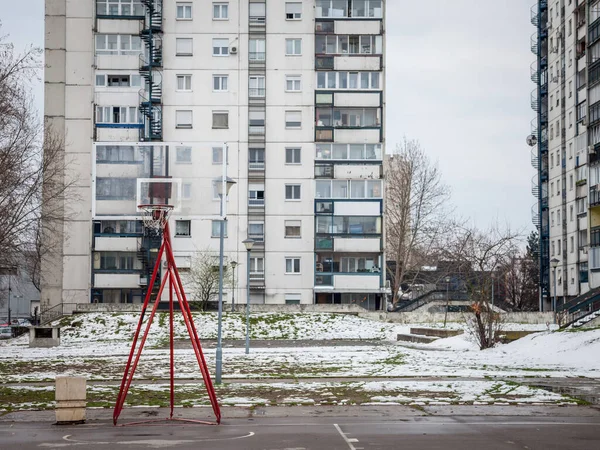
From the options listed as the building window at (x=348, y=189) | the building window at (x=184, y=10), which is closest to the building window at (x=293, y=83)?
the building window at (x=348, y=189)

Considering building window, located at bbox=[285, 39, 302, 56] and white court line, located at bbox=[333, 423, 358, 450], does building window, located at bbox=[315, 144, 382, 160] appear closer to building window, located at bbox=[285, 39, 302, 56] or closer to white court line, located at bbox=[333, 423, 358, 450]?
building window, located at bbox=[285, 39, 302, 56]

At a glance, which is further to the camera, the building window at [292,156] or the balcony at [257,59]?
the building window at [292,156]

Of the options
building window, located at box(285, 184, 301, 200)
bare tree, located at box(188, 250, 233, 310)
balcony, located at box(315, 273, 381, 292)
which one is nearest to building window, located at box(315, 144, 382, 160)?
building window, located at box(285, 184, 301, 200)

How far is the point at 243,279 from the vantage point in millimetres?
76375

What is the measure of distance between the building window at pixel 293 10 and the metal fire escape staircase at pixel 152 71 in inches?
408

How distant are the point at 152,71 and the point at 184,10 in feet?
18.9

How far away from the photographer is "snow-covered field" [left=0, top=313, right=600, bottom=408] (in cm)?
2377

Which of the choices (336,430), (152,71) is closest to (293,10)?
(152,71)

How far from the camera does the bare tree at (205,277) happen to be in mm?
70812

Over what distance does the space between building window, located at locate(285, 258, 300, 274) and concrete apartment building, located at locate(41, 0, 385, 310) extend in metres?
0.10

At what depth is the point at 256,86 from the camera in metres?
76.8

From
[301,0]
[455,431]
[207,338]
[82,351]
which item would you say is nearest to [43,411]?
[455,431]

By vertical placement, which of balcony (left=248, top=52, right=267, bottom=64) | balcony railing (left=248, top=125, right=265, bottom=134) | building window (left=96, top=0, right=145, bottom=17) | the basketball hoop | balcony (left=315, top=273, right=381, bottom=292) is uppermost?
building window (left=96, top=0, right=145, bottom=17)

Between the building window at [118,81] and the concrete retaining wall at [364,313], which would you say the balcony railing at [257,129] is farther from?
the concrete retaining wall at [364,313]
